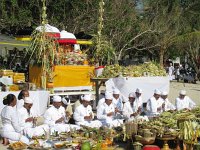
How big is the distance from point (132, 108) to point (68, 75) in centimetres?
385

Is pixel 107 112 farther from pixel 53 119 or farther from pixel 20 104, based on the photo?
pixel 20 104

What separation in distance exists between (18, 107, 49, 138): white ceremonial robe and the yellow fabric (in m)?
4.88

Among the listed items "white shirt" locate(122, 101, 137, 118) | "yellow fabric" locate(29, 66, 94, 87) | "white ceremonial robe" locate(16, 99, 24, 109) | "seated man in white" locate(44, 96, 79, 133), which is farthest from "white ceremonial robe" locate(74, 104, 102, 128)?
"yellow fabric" locate(29, 66, 94, 87)

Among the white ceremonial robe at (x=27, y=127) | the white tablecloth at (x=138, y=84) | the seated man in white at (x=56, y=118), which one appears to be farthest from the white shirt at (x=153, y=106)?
the white ceremonial robe at (x=27, y=127)

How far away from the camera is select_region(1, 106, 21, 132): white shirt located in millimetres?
9648

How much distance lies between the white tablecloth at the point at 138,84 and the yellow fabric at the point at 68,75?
1248 millimetres

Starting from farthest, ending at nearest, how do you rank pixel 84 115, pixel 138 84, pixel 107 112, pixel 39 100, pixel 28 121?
pixel 138 84, pixel 39 100, pixel 107 112, pixel 84 115, pixel 28 121

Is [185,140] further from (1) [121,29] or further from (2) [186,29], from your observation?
(2) [186,29]

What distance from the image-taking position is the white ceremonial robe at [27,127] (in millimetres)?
9969

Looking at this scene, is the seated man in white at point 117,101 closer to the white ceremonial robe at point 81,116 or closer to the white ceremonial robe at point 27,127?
the white ceremonial robe at point 81,116

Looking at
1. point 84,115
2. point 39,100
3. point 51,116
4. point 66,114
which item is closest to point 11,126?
point 51,116

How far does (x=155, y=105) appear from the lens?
1255cm

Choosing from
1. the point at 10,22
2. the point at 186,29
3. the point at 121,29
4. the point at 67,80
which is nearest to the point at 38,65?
the point at 67,80

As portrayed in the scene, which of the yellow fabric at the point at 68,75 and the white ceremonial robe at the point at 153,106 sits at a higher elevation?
the yellow fabric at the point at 68,75
